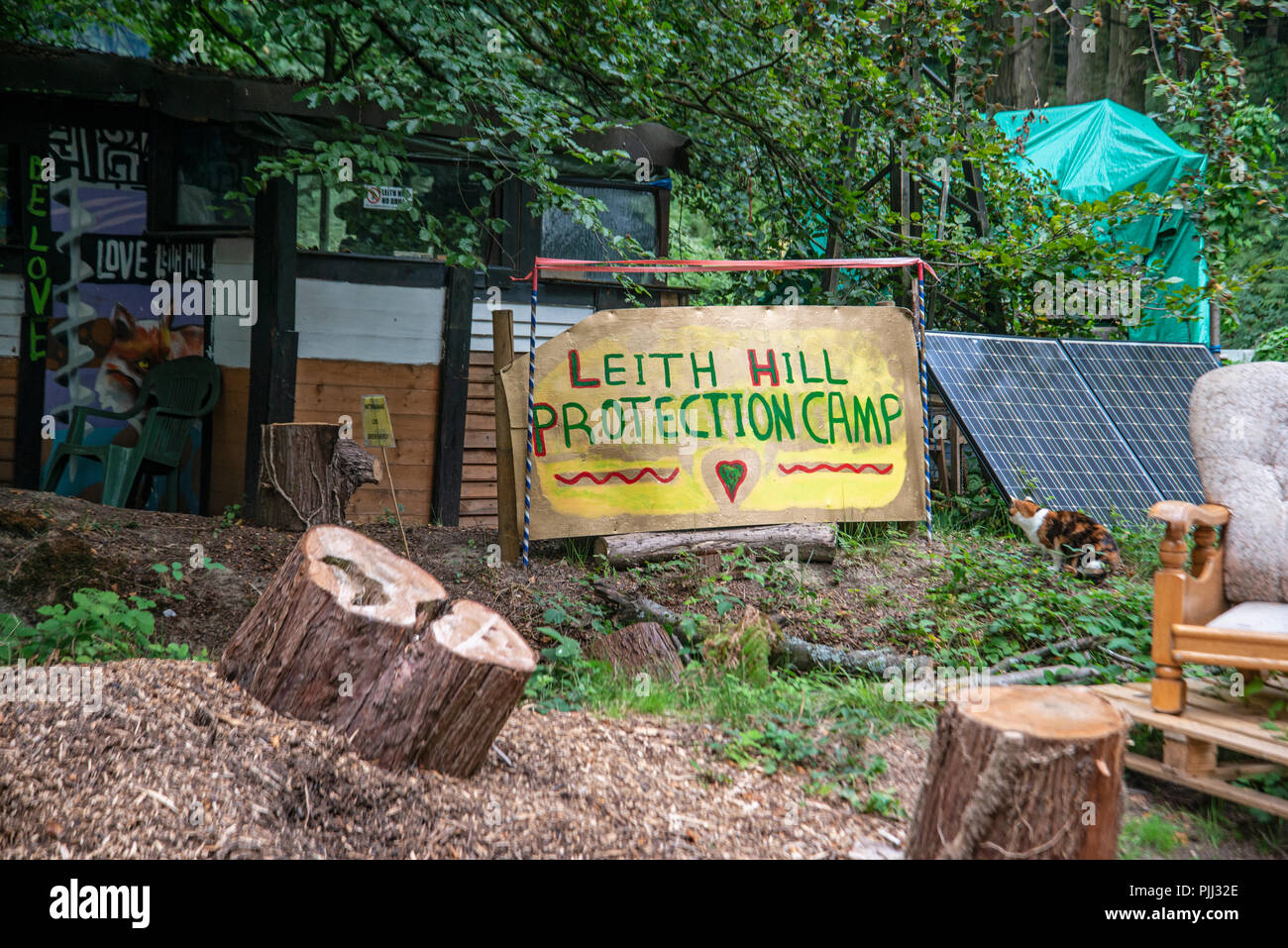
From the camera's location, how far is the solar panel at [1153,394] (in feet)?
27.0

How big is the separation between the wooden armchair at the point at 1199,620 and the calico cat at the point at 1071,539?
95.5 inches

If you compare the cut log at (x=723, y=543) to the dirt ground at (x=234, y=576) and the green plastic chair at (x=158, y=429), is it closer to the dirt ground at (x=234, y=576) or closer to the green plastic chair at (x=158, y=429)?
the dirt ground at (x=234, y=576)

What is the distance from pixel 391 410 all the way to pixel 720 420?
442 centimetres

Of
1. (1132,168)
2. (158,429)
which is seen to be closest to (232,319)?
(158,429)

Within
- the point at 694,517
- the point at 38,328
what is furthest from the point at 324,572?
the point at 38,328

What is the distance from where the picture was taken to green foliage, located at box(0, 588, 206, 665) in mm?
4734

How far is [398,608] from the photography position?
356 cm

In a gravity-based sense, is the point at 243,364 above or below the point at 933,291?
below

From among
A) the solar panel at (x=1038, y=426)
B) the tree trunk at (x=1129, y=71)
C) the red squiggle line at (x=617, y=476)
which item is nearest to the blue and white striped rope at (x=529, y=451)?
the red squiggle line at (x=617, y=476)

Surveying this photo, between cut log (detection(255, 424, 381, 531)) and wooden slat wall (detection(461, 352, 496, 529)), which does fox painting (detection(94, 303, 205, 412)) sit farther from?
cut log (detection(255, 424, 381, 531))

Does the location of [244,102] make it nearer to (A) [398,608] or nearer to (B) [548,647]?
(B) [548,647]

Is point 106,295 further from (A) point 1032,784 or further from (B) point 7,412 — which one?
(A) point 1032,784

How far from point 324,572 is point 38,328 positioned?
367 inches

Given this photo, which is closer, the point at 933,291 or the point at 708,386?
the point at 708,386
